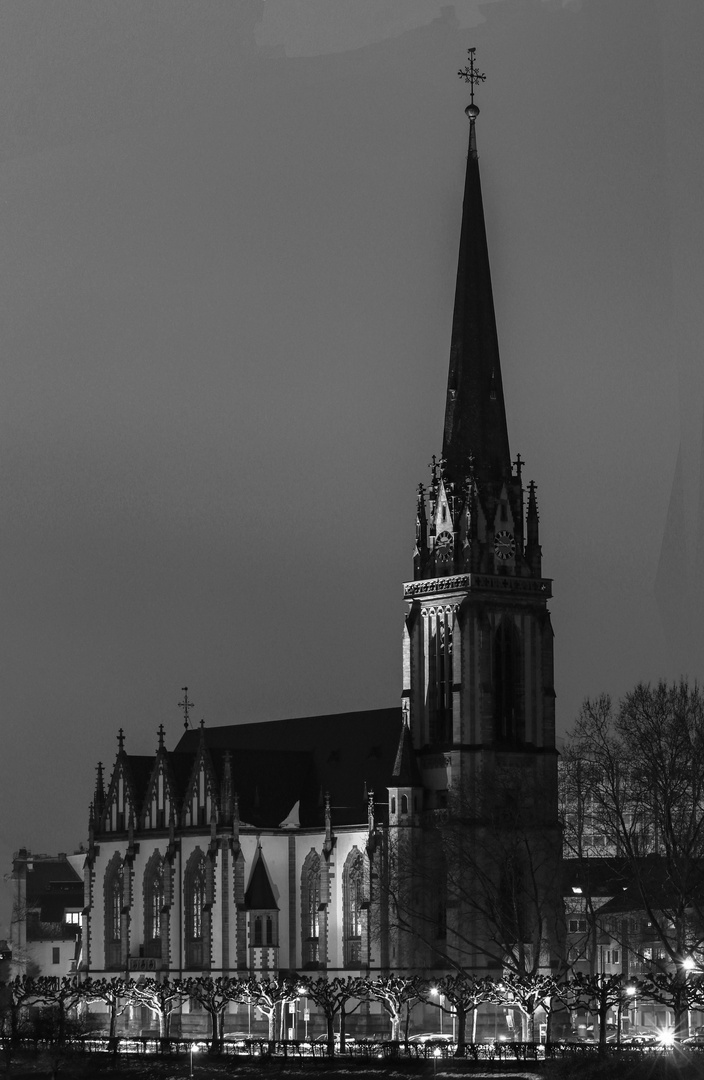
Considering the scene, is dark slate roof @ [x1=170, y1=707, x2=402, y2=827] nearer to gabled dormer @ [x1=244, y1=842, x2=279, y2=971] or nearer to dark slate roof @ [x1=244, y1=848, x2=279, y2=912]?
dark slate roof @ [x1=244, y1=848, x2=279, y2=912]

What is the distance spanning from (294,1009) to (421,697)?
19.4 metres

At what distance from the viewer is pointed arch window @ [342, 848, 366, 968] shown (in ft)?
519

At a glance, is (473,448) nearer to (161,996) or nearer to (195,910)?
(195,910)

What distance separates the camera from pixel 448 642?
158000mm

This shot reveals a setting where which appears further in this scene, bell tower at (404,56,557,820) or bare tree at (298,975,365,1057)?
bell tower at (404,56,557,820)

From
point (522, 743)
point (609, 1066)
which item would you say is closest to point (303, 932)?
point (522, 743)

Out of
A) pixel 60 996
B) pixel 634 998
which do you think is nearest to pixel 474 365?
pixel 60 996

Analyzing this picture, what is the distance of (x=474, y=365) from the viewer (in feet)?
529

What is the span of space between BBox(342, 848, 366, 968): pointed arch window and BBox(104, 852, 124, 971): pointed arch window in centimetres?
1993

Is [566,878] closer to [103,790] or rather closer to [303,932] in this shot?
[303,932]

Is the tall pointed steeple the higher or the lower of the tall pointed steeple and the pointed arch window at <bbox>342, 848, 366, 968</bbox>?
the higher

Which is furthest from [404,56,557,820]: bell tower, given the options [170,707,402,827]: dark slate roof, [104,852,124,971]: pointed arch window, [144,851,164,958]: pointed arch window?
[104,852,124,971]: pointed arch window

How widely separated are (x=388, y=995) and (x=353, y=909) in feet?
78.2

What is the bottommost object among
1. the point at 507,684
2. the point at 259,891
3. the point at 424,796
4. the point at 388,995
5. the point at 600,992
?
the point at 600,992
